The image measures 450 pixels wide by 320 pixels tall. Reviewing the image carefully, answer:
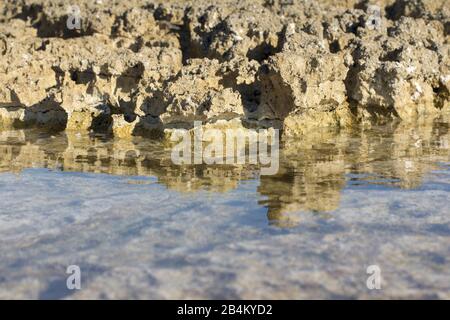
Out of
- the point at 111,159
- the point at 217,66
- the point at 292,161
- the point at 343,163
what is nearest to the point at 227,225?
the point at 292,161

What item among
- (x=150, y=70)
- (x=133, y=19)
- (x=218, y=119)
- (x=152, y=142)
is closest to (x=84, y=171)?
(x=152, y=142)

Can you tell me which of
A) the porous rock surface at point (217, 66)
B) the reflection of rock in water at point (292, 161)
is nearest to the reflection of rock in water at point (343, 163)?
the reflection of rock in water at point (292, 161)

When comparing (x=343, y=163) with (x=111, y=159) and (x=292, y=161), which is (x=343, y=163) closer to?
(x=292, y=161)

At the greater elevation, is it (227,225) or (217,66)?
(217,66)

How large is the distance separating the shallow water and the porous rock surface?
1.32 m

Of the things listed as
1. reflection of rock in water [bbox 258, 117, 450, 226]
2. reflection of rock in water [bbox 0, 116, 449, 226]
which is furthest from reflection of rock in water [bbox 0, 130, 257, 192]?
reflection of rock in water [bbox 258, 117, 450, 226]

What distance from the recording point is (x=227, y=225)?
3844 millimetres

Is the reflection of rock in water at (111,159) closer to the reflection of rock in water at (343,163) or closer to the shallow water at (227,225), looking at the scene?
the shallow water at (227,225)

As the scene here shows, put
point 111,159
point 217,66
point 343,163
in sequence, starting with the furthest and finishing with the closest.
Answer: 1. point 217,66
2. point 111,159
3. point 343,163

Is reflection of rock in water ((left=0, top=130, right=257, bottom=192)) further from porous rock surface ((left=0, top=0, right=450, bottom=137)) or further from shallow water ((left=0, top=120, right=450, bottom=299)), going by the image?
porous rock surface ((left=0, top=0, right=450, bottom=137))

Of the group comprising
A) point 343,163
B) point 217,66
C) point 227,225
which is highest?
point 217,66

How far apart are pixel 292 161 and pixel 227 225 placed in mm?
2097

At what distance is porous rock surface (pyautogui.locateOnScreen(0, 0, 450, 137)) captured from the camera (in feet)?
24.0
